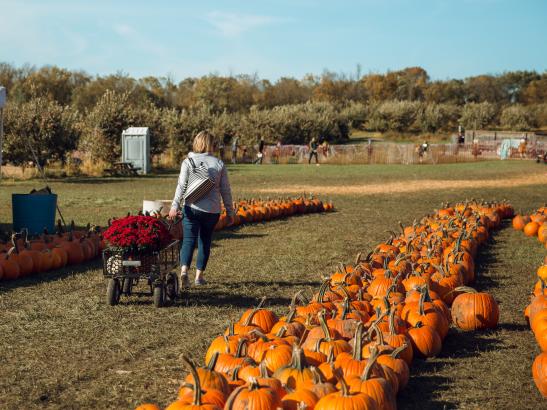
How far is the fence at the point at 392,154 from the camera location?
52156 mm

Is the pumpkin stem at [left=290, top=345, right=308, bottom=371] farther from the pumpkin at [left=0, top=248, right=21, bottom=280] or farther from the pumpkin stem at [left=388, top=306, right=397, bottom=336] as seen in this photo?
the pumpkin at [left=0, top=248, right=21, bottom=280]

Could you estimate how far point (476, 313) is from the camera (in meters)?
6.80

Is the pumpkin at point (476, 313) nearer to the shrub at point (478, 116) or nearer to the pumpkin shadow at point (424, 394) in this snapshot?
the pumpkin shadow at point (424, 394)

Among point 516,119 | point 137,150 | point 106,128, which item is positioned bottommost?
point 137,150

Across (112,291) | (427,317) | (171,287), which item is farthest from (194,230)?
(427,317)

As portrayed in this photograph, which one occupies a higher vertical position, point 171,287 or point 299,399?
point 299,399

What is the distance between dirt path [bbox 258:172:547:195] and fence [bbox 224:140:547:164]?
20180mm

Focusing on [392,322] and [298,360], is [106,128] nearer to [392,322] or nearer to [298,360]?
[392,322]

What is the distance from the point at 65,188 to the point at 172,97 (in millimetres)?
93008

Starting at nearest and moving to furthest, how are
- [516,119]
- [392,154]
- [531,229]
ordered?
1. [531,229]
2. [392,154]
3. [516,119]

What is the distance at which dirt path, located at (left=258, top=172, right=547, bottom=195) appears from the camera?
993 inches

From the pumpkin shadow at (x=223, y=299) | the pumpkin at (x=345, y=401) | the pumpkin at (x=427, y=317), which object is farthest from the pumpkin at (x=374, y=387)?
the pumpkin shadow at (x=223, y=299)

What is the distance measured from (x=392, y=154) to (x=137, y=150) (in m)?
21.8

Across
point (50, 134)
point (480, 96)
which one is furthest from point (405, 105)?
point (50, 134)
